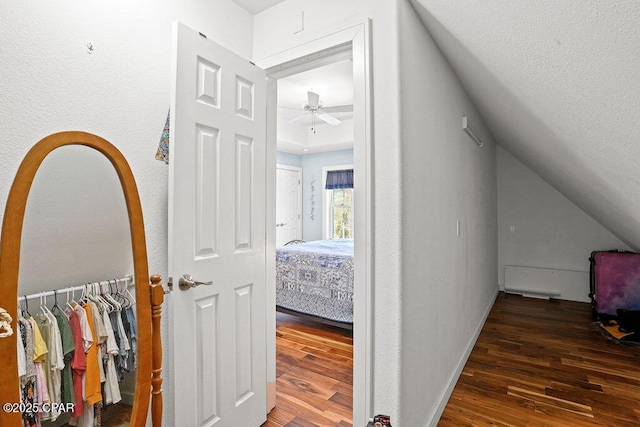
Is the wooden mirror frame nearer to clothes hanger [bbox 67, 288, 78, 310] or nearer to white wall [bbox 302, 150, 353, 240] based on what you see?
clothes hanger [bbox 67, 288, 78, 310]

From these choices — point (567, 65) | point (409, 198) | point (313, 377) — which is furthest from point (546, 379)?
point (567, 65)

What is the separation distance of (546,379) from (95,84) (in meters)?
3.26

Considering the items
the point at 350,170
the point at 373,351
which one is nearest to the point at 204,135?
the point at 373,351

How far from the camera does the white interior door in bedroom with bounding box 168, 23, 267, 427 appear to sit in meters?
1.39

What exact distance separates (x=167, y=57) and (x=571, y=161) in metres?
2.57

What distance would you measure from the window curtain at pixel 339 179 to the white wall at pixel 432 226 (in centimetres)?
339

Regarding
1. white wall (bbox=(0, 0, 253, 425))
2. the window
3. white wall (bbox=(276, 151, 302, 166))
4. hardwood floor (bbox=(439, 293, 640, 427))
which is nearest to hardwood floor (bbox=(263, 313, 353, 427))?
hardwood floor (bbox=(439, 293, 640, 427))

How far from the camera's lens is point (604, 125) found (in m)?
1.24

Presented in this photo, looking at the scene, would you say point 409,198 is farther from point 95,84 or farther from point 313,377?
point 313,377

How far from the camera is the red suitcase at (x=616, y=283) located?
3.52m

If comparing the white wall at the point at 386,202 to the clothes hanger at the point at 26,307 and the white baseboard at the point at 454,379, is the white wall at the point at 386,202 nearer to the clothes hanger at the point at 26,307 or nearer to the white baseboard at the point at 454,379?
the white baseboard at the point at 454,379

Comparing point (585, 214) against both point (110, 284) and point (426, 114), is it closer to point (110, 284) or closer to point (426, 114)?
point (426, 114)

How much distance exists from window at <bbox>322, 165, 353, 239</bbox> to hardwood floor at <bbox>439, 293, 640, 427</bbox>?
3.40m

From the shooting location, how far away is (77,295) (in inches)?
46.1
